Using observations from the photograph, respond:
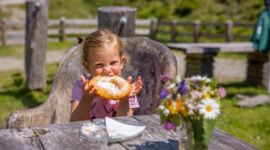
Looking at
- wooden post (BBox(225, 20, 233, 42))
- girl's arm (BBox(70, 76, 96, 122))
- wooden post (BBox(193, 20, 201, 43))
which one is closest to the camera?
girl's arm (BBox(70, 76, 96, 122))

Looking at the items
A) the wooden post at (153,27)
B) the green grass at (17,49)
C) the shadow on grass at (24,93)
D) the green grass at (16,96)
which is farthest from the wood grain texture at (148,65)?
the wooden post at (153,27)

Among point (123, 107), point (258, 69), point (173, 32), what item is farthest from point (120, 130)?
point (173, 32)

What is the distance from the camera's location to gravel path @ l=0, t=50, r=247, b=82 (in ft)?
30.2

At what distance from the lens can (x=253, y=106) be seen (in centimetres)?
632

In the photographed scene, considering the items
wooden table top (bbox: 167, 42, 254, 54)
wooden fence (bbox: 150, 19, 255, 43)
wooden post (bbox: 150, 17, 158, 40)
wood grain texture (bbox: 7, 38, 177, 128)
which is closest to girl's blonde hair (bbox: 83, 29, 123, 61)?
wood grain texture (bbox: 7, 38, 177, 128)

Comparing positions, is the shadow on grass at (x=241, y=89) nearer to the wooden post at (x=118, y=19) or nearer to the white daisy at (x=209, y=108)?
the wooden post at (x=118, y=19)

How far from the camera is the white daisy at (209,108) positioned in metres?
1.37

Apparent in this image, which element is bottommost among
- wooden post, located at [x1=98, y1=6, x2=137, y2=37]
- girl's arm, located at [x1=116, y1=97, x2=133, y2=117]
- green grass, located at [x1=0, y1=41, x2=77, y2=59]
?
green grass, located at [x1=0, y1=41, x2=77, y2=59]

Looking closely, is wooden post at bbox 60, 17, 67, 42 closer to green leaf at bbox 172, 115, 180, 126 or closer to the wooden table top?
the wooden table top

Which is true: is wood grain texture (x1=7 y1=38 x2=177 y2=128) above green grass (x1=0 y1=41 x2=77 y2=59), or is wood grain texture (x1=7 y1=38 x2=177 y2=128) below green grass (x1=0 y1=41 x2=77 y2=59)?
above

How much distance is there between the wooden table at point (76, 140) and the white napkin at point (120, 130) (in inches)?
1.1

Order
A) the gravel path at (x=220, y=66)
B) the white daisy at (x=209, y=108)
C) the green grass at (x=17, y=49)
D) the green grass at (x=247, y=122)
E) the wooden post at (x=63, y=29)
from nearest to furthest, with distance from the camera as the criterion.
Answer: the white daisy at (x=209, y=108), the green grass at (x=247, y=122), the gravel path at (x=220, y=66), the green grass at (x=17, y=49), the wooden post at (x=63, y=29)

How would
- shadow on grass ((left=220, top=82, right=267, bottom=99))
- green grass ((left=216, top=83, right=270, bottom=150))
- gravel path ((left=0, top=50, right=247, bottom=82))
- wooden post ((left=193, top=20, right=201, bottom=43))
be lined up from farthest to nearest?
wooden post ((left=193, top=20, right=201, bottom=43)) < gravel path ((left=0, top=50, right=247, bottom=82)) < shadow on grass ((left=220, top=82, right=267, bottom=99)) < green grass ((left=216, top=83, right=270, bottom=150))

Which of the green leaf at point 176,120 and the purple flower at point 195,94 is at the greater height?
the purple flower at point 195,94
